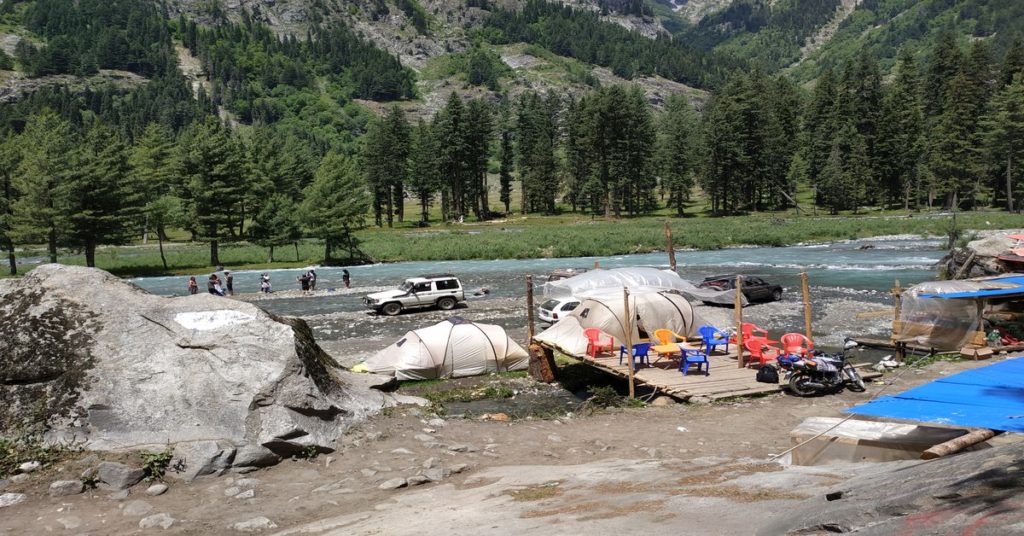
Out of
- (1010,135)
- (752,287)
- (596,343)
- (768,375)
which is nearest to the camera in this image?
(768,375)

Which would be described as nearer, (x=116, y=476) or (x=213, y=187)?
(x=116, y=476)

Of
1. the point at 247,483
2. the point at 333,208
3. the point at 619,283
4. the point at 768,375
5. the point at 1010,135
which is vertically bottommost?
the point at 768,375

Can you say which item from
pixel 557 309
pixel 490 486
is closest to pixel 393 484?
pixel 490 486

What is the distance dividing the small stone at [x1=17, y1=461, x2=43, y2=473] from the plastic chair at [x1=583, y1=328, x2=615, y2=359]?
1423 centimetres

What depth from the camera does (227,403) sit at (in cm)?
1266

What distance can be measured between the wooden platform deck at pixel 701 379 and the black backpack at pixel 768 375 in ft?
0.46

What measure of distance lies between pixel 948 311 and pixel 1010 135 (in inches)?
2802

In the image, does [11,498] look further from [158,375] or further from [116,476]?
[158,375]

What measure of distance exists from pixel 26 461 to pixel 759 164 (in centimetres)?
10062

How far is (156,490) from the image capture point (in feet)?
35.1

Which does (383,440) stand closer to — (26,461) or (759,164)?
(26,461)

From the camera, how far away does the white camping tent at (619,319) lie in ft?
70.8

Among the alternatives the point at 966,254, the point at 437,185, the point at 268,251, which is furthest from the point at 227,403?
the point at 437,185

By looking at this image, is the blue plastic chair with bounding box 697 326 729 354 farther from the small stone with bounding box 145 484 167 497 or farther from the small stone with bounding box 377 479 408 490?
the small stone with bounding box 145 484 167 497
